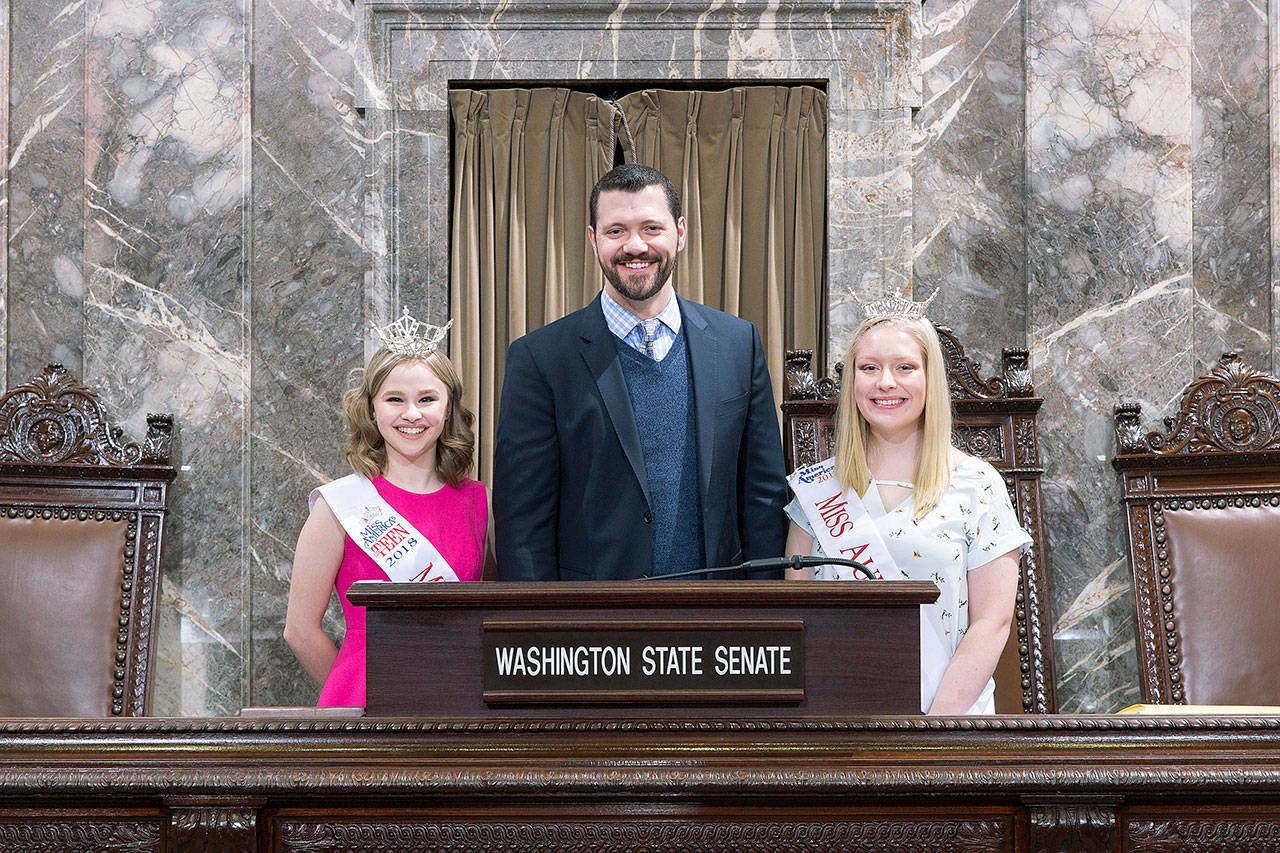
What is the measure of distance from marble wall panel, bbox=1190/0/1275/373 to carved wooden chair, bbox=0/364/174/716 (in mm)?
3227

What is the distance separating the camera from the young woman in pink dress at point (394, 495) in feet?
8.50

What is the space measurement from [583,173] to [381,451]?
143 cm

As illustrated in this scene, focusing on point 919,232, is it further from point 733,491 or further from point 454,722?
point 454,722

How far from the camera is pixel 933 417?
235 centimetres

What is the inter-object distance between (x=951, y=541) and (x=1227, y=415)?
145cm

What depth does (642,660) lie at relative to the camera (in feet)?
5.21

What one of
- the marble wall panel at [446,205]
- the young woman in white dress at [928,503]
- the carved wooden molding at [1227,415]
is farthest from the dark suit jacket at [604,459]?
the carved wooden molding at [1227,415]

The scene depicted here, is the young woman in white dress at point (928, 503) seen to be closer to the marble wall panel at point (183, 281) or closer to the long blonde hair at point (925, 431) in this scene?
the long blonde hair at point (925, 431)

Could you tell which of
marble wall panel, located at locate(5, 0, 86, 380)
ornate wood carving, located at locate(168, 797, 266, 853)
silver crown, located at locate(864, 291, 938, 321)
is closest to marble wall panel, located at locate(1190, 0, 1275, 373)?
silver crown, located at locate(864, 291, 938, 321)

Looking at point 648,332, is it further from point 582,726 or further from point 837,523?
point 582,726

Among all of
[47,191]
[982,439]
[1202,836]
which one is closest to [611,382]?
[1202,836]

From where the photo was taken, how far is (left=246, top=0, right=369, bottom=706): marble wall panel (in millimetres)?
3654

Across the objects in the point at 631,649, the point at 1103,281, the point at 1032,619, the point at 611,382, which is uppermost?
the point at 1103,281

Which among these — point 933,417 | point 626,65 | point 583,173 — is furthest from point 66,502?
point 933,417
